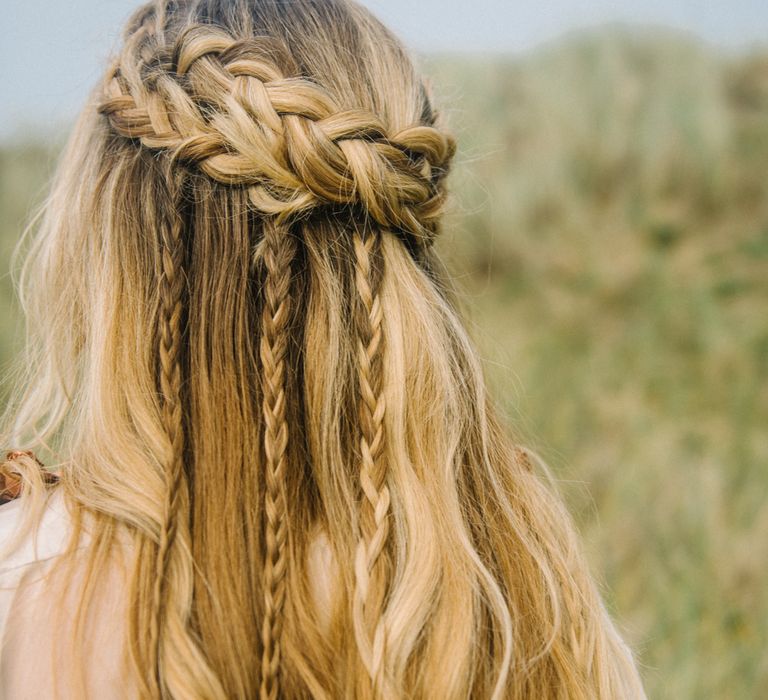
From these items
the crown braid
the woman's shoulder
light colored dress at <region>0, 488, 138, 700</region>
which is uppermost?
the crown braid

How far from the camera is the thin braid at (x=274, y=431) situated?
0.80 metres

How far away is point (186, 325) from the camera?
92 cm

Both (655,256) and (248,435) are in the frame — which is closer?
(248,435)

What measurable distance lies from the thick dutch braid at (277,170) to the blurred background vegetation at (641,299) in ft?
5.80

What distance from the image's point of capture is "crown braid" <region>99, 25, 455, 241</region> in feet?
2.95

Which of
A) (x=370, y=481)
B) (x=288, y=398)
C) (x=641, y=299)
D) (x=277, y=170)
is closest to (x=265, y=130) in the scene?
(x=277, y=170)

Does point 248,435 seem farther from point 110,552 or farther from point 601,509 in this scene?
point 601,509

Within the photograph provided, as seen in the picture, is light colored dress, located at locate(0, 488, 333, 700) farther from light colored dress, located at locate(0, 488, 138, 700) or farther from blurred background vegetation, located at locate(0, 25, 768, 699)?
blurred background vegetation, located at locate(0, 25, 768, 699)

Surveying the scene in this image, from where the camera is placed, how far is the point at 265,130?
89cm

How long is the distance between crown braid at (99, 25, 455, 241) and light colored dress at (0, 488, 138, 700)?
48 centimetres

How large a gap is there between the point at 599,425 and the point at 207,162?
104 inches

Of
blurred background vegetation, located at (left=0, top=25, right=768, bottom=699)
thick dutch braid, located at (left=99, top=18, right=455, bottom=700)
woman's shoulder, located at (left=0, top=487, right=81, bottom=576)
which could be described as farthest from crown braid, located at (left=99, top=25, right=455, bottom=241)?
blurred background vegetation, located at (left=0, top=25, right=768, bottom=699)

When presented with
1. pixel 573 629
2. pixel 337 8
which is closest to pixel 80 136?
pixel 337 8

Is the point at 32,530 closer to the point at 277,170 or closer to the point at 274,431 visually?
the point at 274,431
